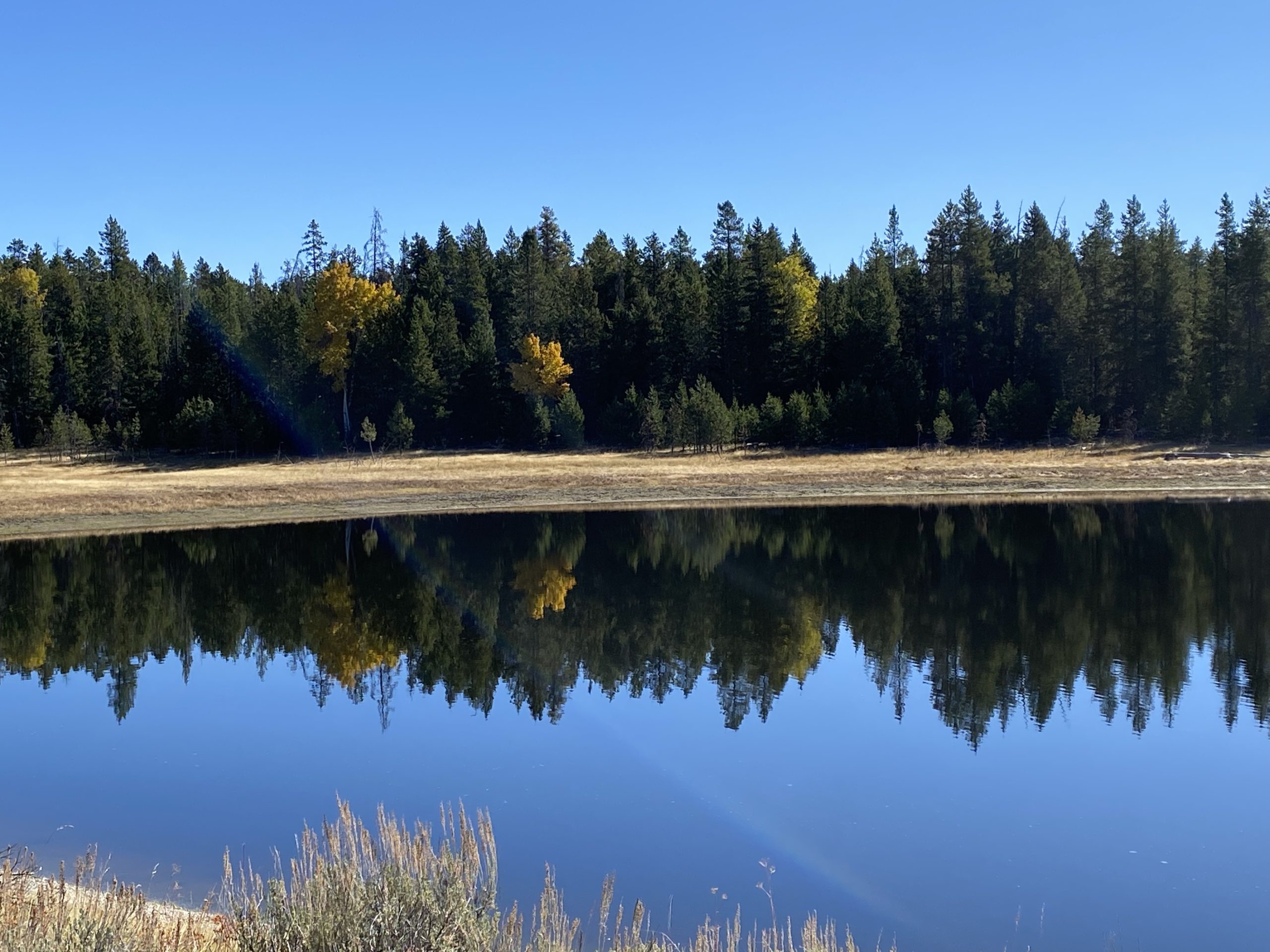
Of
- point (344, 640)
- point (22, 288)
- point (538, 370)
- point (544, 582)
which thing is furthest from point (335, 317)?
point (344, 640)

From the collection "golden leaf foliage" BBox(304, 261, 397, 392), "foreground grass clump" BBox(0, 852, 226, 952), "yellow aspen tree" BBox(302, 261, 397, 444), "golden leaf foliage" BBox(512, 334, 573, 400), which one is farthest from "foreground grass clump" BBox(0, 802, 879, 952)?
"golden leaf foliage" BBox(304, 261, 397, 392)

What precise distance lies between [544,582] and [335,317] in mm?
53751

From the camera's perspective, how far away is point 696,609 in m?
25.2

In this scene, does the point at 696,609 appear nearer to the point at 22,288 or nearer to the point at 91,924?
the point at 91,924

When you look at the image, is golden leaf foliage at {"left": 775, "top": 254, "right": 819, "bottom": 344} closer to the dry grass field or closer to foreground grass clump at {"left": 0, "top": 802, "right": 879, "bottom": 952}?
the dry grass field

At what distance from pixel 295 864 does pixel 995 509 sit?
40.6 m

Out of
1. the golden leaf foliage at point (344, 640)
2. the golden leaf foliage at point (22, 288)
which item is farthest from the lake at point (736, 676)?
the golden leaf foliage at point (22, 288)

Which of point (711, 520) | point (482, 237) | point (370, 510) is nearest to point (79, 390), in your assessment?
point (482, 237)

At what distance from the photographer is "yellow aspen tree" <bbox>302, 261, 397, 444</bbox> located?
78000 mm

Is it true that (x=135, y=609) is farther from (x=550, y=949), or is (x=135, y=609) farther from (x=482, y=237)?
(x=482, y=237)

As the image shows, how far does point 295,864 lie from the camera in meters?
7.59

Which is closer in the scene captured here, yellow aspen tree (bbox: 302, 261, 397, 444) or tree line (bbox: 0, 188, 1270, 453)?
tree line (bbox: 0, 188, 1270, 453)

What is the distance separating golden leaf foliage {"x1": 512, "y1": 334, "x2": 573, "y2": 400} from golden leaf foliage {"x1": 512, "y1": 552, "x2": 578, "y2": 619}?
4364 centimetres

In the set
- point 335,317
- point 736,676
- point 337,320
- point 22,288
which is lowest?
point 736,676
